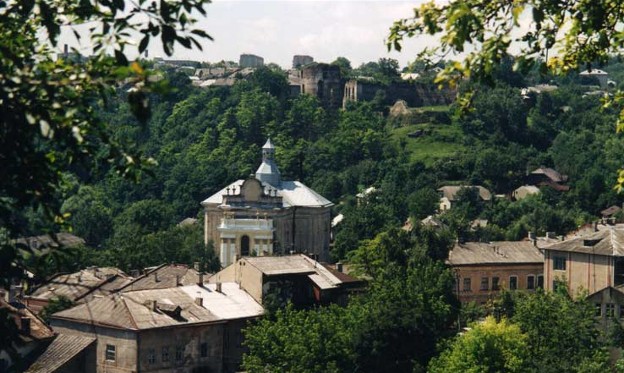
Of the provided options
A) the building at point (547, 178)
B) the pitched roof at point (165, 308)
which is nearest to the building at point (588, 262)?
the pitched roof at point (165, 308)

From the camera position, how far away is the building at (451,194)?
330 ft

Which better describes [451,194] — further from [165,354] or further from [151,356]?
[151,356]

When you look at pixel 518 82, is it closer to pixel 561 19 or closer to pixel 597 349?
pixel 597 349

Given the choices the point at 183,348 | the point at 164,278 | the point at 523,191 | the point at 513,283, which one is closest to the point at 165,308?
the point at 183,348

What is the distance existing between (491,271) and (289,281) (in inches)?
678

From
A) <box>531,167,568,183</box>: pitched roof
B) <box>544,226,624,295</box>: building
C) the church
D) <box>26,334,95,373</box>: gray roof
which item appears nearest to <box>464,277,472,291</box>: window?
<box>544,226,624,295</box>: building

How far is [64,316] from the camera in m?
47.1

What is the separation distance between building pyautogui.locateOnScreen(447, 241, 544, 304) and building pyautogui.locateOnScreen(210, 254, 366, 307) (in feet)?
36.3

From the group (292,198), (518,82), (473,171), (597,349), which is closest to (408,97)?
(518,82)

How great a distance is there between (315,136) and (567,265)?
65597 mm

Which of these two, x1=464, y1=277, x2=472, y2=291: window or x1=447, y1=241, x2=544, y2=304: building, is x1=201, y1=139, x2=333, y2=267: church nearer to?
x1=447, y1=241, x2=544, y2=304: building

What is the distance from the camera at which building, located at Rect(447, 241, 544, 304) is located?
66.8 meters

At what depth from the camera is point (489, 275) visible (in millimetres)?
67438

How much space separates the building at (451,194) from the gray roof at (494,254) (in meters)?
28.6
